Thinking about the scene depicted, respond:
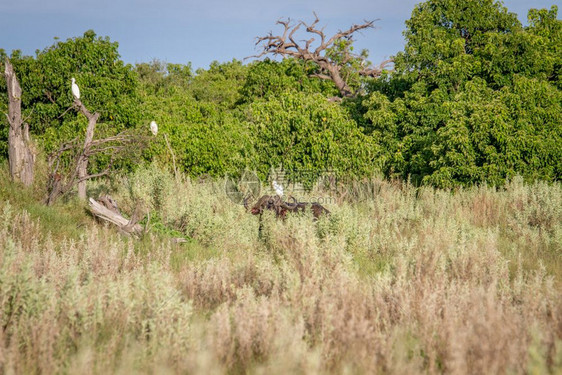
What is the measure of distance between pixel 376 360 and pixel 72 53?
18557mm

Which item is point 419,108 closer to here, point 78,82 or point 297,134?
point 297,134

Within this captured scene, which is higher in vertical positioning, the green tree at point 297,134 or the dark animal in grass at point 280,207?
the green tree at point 297,134

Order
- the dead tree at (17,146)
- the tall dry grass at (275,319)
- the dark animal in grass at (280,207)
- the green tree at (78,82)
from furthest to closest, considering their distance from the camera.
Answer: the green tree at (78,82)
the dead tree at (17,146)
the dark animal in grass at (280,207)
the tall dry grass at (275,319)

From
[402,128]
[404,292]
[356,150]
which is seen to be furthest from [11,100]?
[402,128]

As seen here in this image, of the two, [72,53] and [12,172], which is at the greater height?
[72,53]

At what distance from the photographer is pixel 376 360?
133 inches

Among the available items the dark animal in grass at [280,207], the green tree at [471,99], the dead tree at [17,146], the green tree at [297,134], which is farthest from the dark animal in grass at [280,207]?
the green tree at [471,99]

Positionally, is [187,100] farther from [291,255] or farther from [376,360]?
[376,360]

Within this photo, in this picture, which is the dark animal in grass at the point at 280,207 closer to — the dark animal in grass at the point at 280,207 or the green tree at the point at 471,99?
the dark animal in grass at the point at 280,207

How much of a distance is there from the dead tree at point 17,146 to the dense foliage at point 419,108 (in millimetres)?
3434

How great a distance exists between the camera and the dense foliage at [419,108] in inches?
512

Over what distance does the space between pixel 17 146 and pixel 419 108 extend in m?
13.3

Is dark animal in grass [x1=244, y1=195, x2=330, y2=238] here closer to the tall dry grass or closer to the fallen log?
the fallen log

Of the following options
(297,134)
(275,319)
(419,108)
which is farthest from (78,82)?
(275,319)
